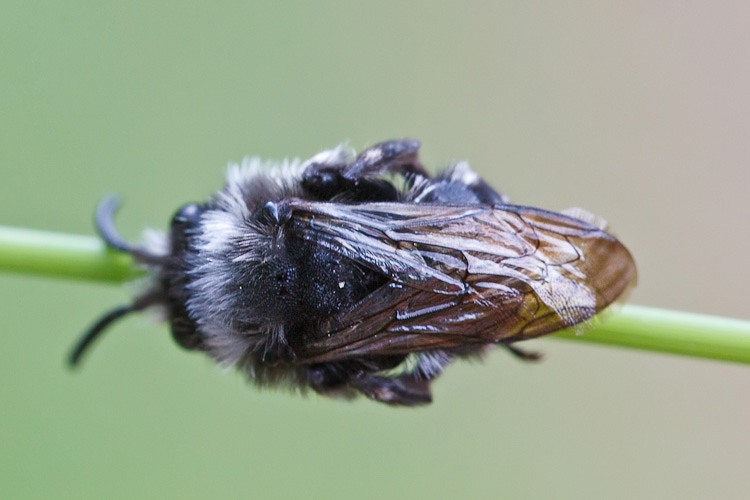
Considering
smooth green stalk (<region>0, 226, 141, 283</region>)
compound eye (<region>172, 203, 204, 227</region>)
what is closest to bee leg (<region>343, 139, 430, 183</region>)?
compound eye (<region>172, 203, 204, 227</region>)

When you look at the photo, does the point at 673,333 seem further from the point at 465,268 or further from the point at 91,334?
the point at 91,334

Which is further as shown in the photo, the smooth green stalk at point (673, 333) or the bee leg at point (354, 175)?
the bee leg at point (354, 175)

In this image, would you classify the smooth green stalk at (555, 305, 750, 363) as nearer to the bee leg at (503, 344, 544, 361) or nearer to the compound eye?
the bee leg at (503, 344, 544, 361)

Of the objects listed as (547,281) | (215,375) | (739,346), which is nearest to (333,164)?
(547,281)

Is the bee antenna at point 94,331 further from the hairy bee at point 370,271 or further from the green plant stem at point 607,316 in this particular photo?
the hairy bee at point 370,271

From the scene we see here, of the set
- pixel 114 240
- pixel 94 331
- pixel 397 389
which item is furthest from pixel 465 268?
pixel 94 331

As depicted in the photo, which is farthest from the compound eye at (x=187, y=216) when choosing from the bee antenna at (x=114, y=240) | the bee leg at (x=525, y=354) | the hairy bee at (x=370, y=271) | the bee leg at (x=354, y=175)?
the bee leg at (x=525, y=354)

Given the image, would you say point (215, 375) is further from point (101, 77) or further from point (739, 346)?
point (739, 346)
